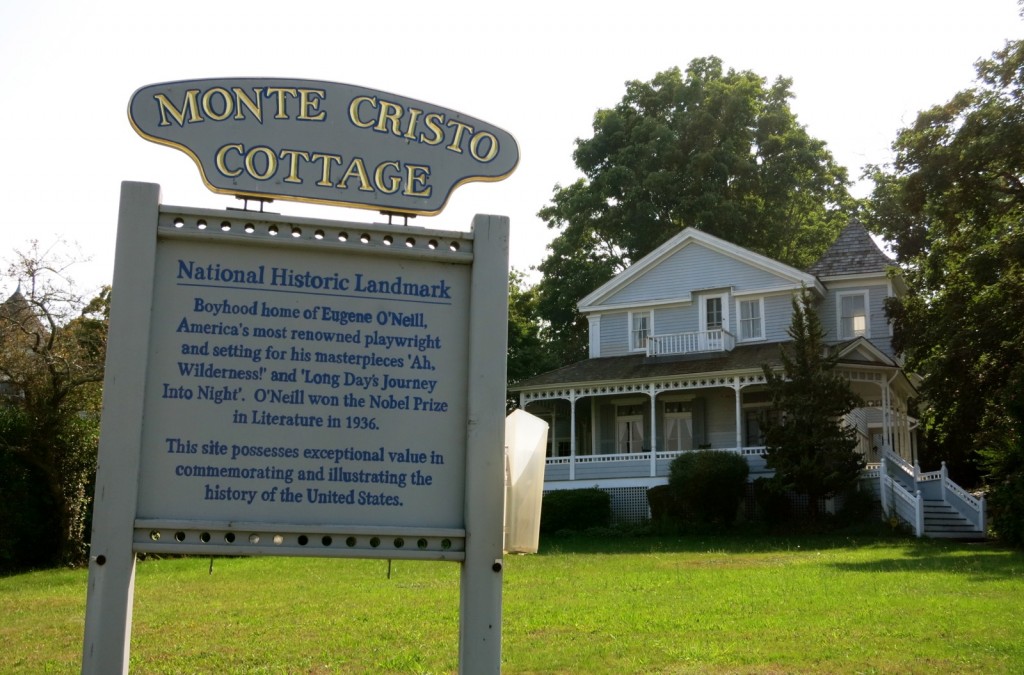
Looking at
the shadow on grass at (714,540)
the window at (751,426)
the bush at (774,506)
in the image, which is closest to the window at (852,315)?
the window at (751,426)

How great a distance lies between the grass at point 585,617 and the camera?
9.02m

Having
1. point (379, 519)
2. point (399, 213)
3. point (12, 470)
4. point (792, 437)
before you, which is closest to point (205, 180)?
point (399, 213)

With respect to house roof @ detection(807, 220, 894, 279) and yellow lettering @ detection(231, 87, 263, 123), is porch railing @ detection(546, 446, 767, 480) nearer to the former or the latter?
house roof @ detection(807, 220, 894, 279)

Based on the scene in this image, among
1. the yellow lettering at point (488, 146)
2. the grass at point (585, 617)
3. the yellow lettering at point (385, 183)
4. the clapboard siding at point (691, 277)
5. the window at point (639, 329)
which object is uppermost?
the clapboard siding at point (691, 277)

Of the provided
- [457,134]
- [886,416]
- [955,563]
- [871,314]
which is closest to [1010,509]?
[955,563]

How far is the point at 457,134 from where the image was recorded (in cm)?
552

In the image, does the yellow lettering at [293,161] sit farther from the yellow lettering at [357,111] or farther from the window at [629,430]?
the window at [629,430]

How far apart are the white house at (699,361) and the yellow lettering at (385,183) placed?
82.9ft

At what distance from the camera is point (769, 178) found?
48.0m

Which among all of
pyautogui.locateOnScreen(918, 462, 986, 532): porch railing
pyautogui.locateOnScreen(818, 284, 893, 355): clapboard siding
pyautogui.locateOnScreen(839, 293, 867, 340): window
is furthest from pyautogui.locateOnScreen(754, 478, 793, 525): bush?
pyautogui.locateOnScreen(839, 293, 867, 340): window

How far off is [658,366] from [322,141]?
94.3 ft

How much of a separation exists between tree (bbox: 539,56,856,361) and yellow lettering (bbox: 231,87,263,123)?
41.0 meters

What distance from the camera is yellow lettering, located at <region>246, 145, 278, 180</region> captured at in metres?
5.33

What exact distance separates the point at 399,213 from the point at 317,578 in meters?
12.3
